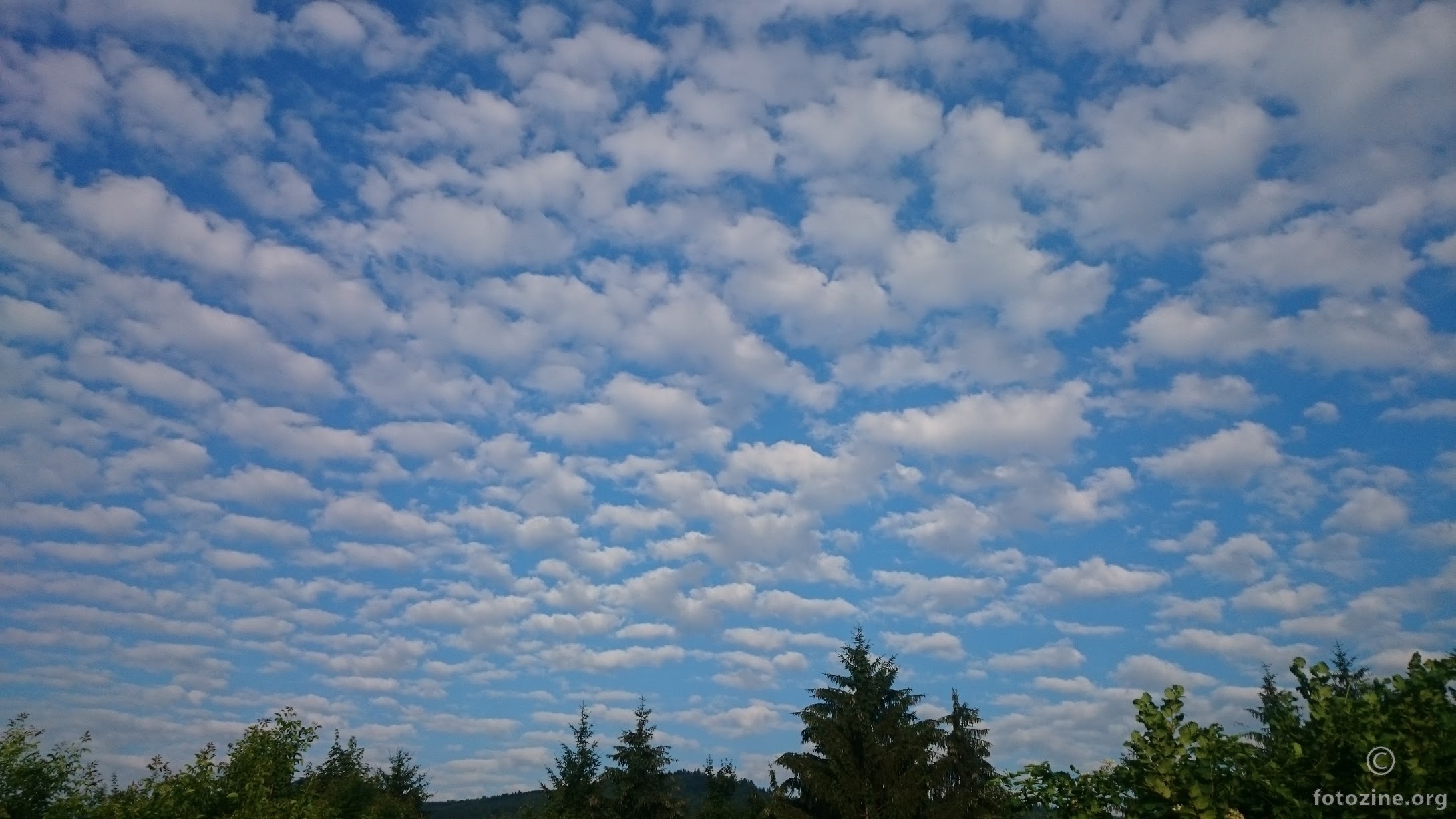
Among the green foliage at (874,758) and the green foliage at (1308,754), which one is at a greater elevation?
the green foliage at (1308,754)

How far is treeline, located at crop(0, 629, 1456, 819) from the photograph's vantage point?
26.4ft

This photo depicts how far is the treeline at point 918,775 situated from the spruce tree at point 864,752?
114mm

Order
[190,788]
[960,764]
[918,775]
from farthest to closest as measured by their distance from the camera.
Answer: [960,764]
[918,775]
[190,788]

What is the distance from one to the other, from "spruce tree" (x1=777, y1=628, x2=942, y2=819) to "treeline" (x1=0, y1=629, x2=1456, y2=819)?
11cm

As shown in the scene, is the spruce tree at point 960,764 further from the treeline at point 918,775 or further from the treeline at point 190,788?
the treeline at point 190,788

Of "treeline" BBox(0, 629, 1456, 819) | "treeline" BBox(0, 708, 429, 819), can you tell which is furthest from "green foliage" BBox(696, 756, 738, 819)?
"treeline" BBox(0, 708, 429, 819)

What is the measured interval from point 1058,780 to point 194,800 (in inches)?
1238

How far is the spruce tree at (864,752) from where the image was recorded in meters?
47.2

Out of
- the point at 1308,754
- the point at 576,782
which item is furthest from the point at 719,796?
the point at 1308,754

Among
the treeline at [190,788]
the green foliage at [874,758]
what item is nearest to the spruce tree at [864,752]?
the green foliage at [874,758]

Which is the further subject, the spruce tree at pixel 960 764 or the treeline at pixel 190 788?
the spruce tree at pixel 960 764

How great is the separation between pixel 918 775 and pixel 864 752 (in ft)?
15.4

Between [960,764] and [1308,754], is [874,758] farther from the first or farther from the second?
[1308,754]

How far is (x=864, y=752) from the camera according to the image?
52.4 metres
